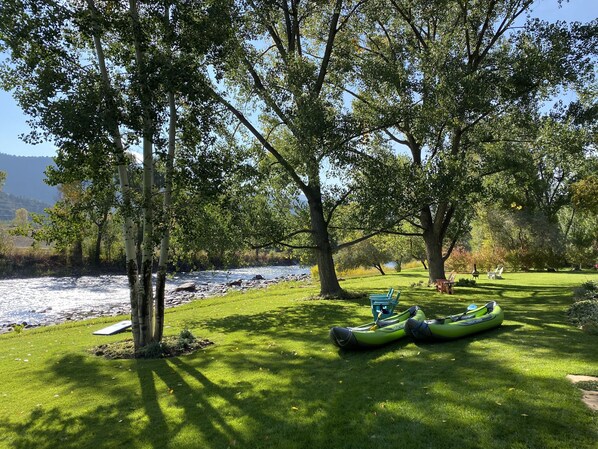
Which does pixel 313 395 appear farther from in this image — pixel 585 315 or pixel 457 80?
pixel 457 80

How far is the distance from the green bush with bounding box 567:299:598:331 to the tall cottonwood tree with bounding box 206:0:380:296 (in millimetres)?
8842

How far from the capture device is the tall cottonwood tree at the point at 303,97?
14.3 m

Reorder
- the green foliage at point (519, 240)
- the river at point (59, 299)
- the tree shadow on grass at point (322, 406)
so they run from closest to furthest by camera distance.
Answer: the tree shadow on grass at point (322, 406) < the river at point (59, 299) < the green foliage at point (519, 240)

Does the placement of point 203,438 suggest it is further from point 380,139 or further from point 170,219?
point 380,139

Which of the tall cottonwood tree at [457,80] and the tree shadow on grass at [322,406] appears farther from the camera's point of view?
the tall cottonwood tree at [457,80]

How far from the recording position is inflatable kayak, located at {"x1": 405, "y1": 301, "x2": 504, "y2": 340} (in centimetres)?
848

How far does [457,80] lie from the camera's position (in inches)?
538

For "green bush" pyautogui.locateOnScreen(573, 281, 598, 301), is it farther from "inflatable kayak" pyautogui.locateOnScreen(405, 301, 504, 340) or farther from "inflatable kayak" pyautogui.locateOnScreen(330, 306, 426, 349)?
"inflatable kayak" pyautogui.locateOnScreen(330, 306, 426, 349)

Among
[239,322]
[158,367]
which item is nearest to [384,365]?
[158,367]

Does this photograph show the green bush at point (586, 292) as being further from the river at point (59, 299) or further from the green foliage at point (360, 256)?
the green foliage at point (360, 256)

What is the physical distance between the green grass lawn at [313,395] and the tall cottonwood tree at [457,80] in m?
7.30

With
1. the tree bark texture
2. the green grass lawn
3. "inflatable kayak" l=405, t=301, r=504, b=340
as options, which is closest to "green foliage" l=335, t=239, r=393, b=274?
the tree bark texture

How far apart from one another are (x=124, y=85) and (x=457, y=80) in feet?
34.5

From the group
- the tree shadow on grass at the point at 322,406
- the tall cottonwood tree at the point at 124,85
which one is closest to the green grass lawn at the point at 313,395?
the tree shadow on grass at the point at 322,406
